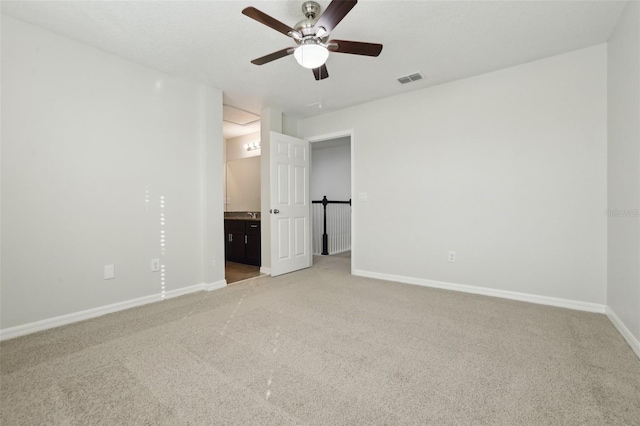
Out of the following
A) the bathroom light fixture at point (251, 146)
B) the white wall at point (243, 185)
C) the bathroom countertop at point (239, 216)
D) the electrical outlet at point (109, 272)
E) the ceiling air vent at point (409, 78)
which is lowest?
the electrical outlet at point (109, 272)

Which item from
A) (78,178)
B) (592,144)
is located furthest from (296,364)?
(592,144)

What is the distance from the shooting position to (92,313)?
2.55m

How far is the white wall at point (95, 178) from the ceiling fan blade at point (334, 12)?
2063mm

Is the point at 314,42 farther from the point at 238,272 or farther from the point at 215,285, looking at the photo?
the point at 238,272

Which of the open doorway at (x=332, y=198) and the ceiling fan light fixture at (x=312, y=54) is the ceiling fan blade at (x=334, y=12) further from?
the open doorway at (x=332, y=198)

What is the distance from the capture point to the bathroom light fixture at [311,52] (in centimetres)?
200

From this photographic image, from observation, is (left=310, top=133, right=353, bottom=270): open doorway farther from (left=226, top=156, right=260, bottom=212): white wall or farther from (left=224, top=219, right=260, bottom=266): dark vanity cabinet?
(left=224, top=219, right=260, bottom=266): dark vanity cabinet

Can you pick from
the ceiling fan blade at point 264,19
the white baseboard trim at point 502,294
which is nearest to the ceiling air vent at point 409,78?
the ceiling fan blade at point 264,19

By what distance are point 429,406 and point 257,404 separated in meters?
0.82

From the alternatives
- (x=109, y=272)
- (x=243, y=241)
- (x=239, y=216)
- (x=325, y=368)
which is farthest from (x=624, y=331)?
(x=239, y=216)

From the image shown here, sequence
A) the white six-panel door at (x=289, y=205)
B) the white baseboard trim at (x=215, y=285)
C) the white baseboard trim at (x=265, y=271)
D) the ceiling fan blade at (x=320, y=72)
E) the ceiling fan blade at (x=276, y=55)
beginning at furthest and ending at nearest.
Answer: the white baseboard trim at (x=265, y=271)
the white six-panel door at (x=289, y=205)
the white baseboard trim at (x=215, y=285)
the ceiling fan blade at (x=320, y=72)
the ceiling fan blade at (x=276, y=55)

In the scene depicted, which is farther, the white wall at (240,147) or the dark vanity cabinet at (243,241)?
the white wall at (240,147)

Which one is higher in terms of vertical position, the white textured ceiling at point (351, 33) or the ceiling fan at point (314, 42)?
the white textured ceiling at point (351, 33)

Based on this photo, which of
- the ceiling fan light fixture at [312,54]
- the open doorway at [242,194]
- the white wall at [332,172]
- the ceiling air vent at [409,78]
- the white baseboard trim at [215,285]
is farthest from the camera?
the white wall at [332,172]
